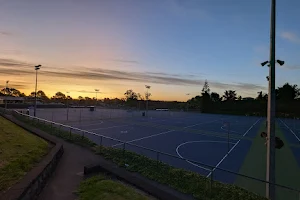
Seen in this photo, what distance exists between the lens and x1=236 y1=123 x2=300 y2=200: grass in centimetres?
988

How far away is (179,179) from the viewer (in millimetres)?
9305

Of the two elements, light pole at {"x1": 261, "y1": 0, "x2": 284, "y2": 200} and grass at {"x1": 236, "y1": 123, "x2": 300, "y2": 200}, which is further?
grass at {"x1": 236, "y1": 123, "x2": 300, "y2": 200}

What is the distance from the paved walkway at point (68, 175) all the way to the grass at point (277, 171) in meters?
7.33

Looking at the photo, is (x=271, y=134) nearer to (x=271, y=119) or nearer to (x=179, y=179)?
(x=271, y=119)

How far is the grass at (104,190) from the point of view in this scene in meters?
7.44

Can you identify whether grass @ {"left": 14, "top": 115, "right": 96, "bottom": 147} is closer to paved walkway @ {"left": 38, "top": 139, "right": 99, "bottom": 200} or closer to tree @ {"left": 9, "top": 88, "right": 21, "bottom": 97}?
paved walkway @ {"left": 38, "top": 139, "right": 99, "bottom": 200}

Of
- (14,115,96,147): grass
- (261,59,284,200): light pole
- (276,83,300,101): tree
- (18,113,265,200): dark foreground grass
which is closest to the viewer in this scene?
(261,59,284,200): light pole

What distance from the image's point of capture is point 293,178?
39.7 ft

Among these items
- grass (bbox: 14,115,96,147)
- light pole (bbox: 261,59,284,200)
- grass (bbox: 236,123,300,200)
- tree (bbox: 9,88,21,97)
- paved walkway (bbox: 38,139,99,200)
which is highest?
tree (bbox: 9,88,21,97)

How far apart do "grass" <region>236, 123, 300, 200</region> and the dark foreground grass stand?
223cm

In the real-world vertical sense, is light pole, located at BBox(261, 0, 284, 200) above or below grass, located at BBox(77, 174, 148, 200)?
above

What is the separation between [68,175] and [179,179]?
4495 mm

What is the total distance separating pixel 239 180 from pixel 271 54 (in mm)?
6655

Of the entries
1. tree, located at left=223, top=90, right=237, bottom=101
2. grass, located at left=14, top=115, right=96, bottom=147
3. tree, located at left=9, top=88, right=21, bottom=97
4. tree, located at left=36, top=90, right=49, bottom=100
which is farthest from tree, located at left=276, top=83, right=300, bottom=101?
tree, located at left=9, top=88, right=21, bottom=97
